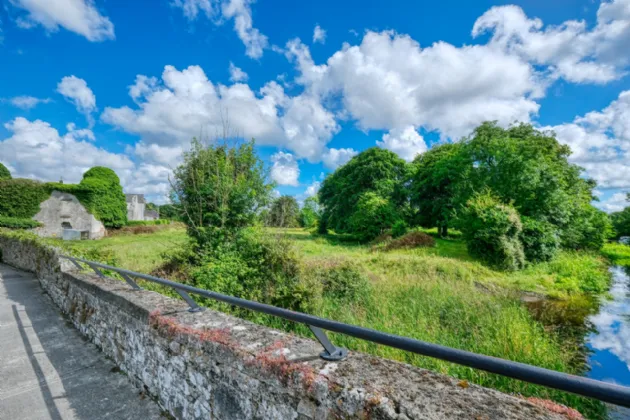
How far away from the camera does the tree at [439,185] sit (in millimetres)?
22469

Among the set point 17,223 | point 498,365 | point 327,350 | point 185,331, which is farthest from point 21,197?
point 498,365

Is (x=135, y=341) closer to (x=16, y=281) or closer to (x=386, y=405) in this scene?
(x=386, y=405)

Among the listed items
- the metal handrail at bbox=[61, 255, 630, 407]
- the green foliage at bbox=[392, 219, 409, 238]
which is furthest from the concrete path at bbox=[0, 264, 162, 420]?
the green foliage at bbox=[392, 219, 409, 238]

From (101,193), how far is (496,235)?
118 feet

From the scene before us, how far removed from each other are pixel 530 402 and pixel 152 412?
324 centimetres

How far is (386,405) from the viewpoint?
1.42m

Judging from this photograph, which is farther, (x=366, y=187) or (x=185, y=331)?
(x=366, y=187)

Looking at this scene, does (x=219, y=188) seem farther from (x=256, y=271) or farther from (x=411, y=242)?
(x=411, y=242)

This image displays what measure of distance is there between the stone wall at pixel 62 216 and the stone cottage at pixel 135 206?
2754cm

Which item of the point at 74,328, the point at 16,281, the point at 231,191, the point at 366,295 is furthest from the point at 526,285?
the point at 16,281

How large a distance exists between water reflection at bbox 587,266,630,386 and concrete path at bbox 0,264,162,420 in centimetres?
753

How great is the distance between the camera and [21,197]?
27125 millimetres

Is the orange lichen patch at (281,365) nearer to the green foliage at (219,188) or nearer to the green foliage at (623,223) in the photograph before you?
the green foliage at (219,188)

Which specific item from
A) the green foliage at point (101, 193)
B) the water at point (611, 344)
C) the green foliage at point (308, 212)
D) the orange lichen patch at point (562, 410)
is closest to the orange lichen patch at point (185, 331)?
the orange lichen patch at point (562, 410)
